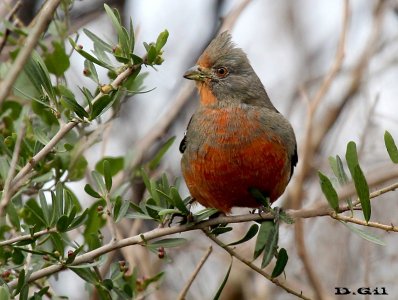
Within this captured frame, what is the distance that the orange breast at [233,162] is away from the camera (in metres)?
3.52

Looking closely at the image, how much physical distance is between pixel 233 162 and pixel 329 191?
98 centimetres

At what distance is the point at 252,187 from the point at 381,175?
1438mm

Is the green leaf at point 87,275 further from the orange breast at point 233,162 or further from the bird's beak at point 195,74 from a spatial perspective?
the bird's beak at point 195,74

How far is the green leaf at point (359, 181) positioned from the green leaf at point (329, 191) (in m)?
0.09

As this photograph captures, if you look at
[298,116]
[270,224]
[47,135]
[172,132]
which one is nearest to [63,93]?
[47,135]

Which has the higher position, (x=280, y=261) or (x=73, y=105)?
(x=73, y=105)

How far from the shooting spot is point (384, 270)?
594cm

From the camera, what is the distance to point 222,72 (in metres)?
4.23

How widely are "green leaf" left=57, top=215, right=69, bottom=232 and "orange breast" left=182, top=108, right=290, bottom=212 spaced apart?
99 cm

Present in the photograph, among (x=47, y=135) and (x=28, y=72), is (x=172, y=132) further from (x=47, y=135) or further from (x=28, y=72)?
(x=28, y=72)

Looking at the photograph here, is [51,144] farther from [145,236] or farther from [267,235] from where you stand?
[267,235]

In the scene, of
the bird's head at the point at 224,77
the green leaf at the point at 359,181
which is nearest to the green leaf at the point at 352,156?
the green leaf at the point at 359,181

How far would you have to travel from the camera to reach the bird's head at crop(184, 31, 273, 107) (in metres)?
4.11

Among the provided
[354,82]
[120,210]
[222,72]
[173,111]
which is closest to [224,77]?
[222,72]
